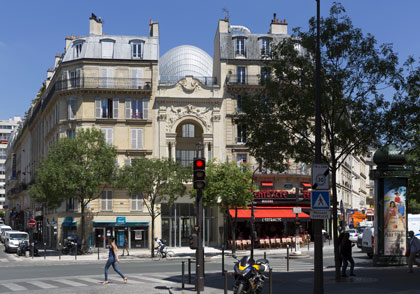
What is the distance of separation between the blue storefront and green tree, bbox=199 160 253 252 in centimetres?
938

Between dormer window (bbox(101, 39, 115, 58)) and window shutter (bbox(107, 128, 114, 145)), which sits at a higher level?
dormer window (bbox(101, 39, 115, 58))

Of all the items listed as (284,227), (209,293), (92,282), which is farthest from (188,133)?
(209,293)

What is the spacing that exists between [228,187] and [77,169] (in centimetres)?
1024

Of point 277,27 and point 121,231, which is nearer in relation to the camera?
point 121,231

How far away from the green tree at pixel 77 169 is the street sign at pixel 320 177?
29409mm

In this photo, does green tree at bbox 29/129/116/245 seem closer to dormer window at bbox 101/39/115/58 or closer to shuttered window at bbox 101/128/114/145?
shuttered window at bbox 101/128/114/145

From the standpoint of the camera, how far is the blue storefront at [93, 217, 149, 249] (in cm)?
4888

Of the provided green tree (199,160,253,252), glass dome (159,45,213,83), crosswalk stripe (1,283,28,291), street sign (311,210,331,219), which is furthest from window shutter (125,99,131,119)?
street sign (311,210,331,219)

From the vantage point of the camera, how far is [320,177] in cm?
1473

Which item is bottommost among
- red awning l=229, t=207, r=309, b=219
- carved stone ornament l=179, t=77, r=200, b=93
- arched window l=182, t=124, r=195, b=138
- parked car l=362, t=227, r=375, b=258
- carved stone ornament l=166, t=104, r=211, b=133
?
parked car l=362, t=227, r=375, b=258

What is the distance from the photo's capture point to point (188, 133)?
2111 inches

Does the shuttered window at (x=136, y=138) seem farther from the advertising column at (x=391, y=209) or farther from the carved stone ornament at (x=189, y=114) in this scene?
the advertising column at (x=391, y=209)

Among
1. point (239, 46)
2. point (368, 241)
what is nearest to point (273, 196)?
point (239, 46)

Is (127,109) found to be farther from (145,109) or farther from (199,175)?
(199,175)
